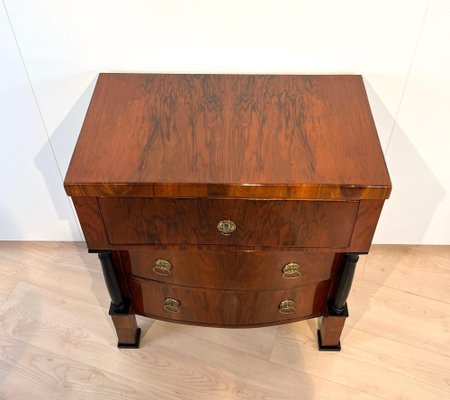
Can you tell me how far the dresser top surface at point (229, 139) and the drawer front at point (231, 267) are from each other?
0.20m

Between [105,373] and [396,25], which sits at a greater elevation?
[396,25]

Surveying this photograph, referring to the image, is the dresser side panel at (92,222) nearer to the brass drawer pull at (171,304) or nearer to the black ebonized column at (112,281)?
the black ebonized column at (112,281)

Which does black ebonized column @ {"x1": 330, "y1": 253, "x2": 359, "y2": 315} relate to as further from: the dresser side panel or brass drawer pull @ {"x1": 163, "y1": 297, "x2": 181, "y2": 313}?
the dresser side panel

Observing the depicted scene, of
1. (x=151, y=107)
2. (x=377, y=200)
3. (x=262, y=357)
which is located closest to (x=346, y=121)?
(x=377, y=200)

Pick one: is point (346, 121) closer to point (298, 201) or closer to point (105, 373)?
point (298, 201)

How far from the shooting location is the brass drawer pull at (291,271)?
1.07m

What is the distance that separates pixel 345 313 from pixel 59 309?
2.68 ft

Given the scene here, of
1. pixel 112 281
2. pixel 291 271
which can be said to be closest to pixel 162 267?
pixel 112 281

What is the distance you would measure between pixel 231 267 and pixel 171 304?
0.21m

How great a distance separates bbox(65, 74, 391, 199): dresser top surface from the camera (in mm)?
880

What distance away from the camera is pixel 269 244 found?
988 millimetres

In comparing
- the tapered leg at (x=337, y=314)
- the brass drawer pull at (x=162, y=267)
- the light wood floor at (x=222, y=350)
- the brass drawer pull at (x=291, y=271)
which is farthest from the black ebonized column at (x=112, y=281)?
the tapered leg at (x=337, y=314)

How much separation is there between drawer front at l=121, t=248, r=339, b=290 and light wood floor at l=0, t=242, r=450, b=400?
1.08 feet

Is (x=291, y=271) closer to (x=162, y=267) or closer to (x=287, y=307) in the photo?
(x=287, y=307)
